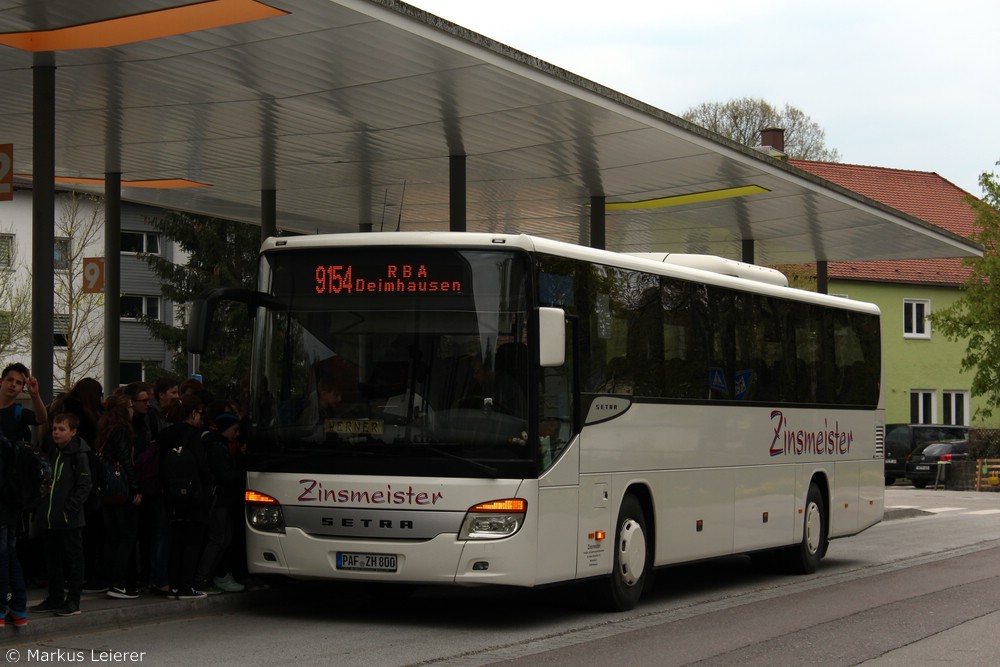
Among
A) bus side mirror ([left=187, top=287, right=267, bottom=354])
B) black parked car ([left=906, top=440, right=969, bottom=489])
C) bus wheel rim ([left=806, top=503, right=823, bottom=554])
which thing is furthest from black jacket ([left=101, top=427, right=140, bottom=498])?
black parked car ([left=906, top=440, right=969, bottom=489])

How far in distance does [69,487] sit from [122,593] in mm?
1608

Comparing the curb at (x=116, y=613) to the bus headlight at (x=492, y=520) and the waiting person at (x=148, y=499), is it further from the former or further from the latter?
the bus headlight at (x=492, y=520)

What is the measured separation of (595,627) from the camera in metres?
11.6

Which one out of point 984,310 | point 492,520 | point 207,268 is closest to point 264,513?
point 492,520

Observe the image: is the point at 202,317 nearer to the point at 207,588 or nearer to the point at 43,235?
the point at 207,588

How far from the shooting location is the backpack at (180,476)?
11656 mm

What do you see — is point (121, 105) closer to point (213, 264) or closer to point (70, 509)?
point (70, 509)

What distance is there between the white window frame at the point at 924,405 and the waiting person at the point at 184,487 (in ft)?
171

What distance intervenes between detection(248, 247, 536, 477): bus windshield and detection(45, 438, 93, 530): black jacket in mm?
1504

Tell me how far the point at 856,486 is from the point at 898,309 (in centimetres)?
4346

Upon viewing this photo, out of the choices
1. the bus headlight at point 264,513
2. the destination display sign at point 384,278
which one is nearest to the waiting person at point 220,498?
the bus headlight at point 264,513

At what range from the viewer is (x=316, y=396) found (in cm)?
1145

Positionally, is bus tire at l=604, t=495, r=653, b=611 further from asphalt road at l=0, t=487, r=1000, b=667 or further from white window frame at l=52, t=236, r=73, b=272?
white window frame at l=52, t=236, r=73, b=272

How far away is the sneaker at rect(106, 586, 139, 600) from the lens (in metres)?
11.8
